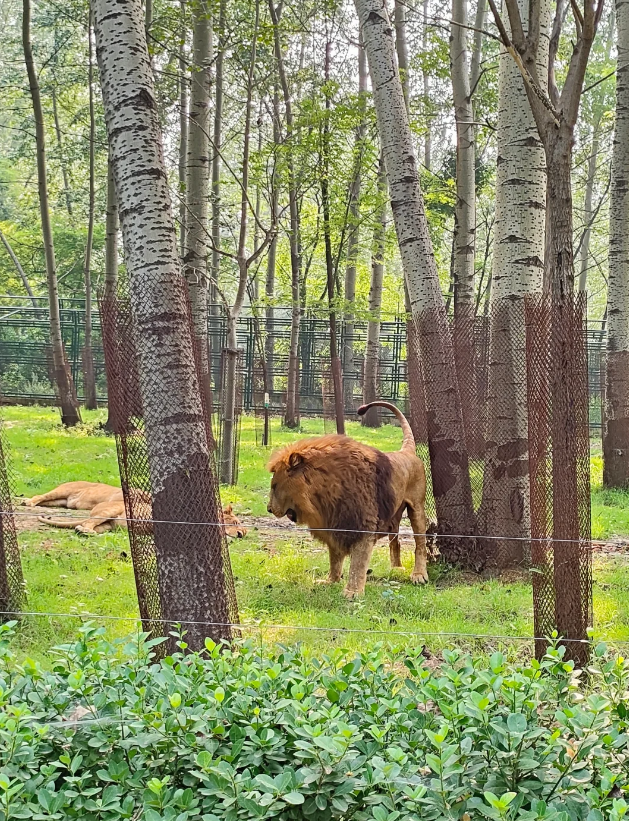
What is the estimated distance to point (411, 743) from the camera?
243 centimetres

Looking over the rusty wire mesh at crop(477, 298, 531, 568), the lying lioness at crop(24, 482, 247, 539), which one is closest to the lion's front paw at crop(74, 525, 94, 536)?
the lying lioness at crop(24, 482, 247, 539)

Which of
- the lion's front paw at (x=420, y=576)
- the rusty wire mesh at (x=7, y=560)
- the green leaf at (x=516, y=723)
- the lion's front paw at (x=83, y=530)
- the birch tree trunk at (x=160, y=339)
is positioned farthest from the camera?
the lion's front paw at (x=83, y=530)

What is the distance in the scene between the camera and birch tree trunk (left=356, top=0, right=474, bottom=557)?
7570 millimetres

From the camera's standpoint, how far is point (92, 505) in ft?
31.5

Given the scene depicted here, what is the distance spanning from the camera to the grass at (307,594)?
18.5 ft

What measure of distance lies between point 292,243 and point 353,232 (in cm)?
135

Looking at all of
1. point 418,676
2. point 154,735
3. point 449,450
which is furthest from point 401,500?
point 154,735

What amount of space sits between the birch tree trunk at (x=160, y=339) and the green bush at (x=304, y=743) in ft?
4.90

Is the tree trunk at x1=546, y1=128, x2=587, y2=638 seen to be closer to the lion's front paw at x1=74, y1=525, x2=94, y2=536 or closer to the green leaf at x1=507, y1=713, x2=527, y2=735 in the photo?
the green leaf at x1=507, y1=713, x2=527, y2=735

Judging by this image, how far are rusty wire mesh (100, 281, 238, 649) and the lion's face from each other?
2107mm

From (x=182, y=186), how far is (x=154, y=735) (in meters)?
9.98

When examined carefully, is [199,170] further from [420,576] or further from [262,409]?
[262,409]

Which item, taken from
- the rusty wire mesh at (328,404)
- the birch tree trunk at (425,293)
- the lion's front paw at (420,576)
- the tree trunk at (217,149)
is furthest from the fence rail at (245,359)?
the lion's front paw at (420,576)

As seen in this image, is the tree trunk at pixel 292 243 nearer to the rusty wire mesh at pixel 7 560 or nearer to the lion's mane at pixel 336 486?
the lion's mane at pixel 336 486
